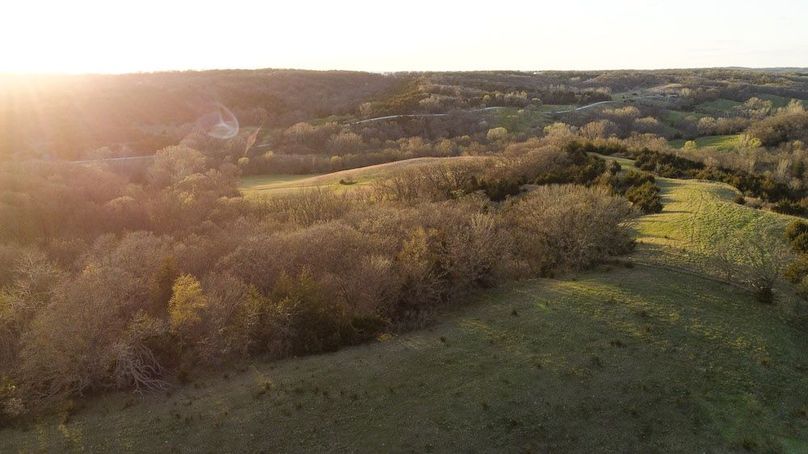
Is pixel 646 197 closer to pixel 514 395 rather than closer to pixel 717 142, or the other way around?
pixel 514 395

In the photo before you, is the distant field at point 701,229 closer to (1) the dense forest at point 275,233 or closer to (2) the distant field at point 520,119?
(1) the dense forest at point 275,233

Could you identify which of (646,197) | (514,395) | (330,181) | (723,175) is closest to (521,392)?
(514,395)

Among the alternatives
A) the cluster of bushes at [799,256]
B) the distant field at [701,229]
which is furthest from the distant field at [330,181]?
the cluster of bushes at [799,256]

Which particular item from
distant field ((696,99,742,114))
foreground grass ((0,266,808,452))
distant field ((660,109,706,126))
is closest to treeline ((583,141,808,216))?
foreground grass ((0,266,808,452))

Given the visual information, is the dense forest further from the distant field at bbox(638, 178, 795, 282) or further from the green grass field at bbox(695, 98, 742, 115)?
the green grass field at bbox(695, 98, 742, 115)

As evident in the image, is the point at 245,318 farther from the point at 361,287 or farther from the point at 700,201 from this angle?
the point at 700,201
